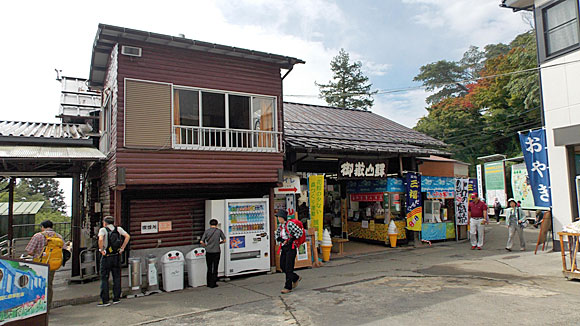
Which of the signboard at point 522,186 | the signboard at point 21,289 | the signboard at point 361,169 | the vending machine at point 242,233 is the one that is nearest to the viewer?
the signboard at point 21,289

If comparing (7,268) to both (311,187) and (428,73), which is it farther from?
(428,73)

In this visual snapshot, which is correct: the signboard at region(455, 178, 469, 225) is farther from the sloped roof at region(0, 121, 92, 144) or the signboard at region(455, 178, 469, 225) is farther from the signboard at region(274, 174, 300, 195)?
the sloped roof at region(0, 121, 92, 144)

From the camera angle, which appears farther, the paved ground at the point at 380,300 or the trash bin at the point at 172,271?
the trash bin at the point at 172,271

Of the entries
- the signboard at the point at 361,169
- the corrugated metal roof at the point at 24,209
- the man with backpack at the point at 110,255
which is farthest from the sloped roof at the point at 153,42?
the corrugated metal roof at the point at 24,209

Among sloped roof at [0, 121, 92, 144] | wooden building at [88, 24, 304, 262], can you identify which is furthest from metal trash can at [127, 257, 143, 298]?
sloped roof at [0, 121, 92, 144]

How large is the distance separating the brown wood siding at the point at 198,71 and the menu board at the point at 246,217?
2.41 m

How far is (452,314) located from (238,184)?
21.0ft

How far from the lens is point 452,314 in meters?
6.14

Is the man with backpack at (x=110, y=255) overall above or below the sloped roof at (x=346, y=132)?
below

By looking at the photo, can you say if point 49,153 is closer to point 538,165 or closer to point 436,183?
point 436,183

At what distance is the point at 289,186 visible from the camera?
37.1ft

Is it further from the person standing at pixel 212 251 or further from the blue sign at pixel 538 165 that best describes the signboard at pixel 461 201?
the person standing at pixel 212 251

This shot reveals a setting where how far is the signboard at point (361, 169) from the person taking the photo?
12.5 metres

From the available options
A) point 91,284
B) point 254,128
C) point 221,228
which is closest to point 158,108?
point 254,128
